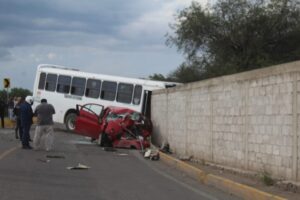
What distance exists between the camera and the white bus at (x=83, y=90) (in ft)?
104

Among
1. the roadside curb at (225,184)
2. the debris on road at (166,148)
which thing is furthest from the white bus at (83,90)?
the roadside curb at (225,184)

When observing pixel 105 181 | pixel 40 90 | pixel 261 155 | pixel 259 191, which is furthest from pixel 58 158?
pixel 40 90

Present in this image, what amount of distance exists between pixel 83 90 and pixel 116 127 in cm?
933

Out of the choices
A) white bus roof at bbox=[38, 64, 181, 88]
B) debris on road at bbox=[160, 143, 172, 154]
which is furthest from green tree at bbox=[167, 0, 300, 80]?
debris on road at bbox=[160, 143, 172, 154]

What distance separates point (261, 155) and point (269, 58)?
112ft

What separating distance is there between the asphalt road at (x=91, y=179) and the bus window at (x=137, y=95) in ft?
38.4

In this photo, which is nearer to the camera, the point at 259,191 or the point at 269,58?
the point at 259,191

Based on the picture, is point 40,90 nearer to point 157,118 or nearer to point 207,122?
point 157,118

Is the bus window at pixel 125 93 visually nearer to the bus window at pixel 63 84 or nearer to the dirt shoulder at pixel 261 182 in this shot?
the bus window at pixel 63 84

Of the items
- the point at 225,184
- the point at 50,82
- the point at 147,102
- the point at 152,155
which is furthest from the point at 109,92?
the point at 225,184

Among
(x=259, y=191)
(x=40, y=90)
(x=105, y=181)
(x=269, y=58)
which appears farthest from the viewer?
(x=269, y=58)

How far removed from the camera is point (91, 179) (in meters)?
13.4

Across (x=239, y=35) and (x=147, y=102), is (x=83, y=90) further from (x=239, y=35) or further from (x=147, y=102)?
(x=239, y=35)

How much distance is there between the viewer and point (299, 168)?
11.4 metres
